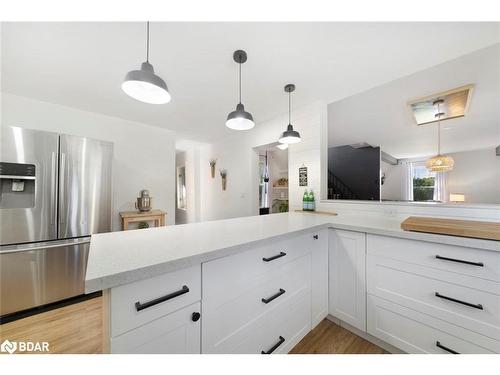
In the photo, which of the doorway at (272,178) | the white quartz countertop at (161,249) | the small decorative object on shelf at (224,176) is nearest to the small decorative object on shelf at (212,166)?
the small decorative object on shelf at (224,176)

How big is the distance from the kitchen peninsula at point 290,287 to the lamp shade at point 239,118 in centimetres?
93

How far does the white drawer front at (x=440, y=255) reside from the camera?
935 mm

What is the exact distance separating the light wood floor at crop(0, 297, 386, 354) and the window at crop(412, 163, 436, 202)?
23.7ft

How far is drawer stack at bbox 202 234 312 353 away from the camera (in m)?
0.82

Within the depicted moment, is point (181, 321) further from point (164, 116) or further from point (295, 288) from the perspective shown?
point (164, 116)

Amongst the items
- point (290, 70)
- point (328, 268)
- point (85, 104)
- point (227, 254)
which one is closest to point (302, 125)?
point (290, 70)

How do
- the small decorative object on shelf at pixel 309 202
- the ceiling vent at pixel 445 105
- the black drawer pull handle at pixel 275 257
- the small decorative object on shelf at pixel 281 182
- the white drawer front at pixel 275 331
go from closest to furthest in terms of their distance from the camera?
the white drawer front at pixel 275 331 < the black drawer pull handle at pixel 275 257 < the ceiling vent at pixel 445 105 < the small decorative object on shelf at pixel 309 202 < the small decorative object on shelf at pixel 281 182

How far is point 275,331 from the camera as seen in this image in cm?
110

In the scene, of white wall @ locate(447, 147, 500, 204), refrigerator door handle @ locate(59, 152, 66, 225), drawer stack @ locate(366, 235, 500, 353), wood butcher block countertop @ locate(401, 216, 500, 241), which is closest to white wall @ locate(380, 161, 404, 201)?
white wall @ locate(447, 147, 500, 204)

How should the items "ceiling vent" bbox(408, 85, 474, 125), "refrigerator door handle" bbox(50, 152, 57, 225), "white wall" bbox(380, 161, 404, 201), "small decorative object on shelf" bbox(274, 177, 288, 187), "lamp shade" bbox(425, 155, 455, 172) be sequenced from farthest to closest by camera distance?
1. "white wall" bbox(380, 161, 404, 201)
2. "small decorative object on shelf" bbox(274, 177, 288, 187)
3. "lamp shade" bbox(425, 155, 455, 172)
4. "ceiling vent" bbox(408, 85, 474, 125)
5. "refrigerator door handle" bbox(50, 152, 57, 225)

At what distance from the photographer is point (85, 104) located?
8.14 feet

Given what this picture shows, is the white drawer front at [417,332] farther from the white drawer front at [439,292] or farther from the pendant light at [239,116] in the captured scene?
the pendant light at [239,116]

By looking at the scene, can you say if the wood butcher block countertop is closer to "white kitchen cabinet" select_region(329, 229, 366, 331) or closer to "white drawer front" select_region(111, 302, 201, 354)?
"white kitchen cabinet" select_region(329, 229, 366, 331)

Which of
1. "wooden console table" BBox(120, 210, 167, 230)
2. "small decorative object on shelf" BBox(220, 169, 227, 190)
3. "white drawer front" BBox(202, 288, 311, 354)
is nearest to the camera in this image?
"white drawer front" BBox(202, 288, 311, 354)
